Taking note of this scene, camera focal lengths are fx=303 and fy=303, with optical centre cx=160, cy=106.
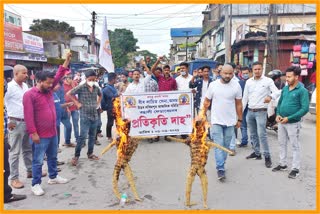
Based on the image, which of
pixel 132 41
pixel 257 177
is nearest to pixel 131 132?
pixel 257 177

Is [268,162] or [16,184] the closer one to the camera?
[16,184]

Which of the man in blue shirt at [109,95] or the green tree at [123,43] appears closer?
the man in blue shirt at [109,95]

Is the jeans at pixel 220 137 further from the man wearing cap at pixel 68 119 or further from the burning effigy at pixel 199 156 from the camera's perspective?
the man wearing cap at pixel 68 119

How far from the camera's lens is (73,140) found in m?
7.74

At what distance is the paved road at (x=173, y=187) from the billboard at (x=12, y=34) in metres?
14.7

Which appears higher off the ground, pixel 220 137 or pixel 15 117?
pixel 15 117

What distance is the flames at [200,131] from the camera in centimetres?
386

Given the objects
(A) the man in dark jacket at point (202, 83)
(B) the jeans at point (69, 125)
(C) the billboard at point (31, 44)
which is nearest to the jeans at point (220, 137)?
(A) the man in dark jacket at point (202, 83)

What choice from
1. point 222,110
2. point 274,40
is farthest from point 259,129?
point 274,40

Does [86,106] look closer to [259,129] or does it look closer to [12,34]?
[259,129]

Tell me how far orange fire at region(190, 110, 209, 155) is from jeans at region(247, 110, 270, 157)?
6.12 feet

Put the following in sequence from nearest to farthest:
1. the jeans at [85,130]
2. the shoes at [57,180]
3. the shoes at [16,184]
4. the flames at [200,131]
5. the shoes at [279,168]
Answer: the flames at [200,131] → the shoes at [16,184] → the shoes at [57,180] → the shoes at [279,168] → the jeans at [85,130]

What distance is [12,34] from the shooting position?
18.5 metres

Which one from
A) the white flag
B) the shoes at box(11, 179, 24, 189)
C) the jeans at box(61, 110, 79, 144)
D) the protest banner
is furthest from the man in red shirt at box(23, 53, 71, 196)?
the white flag
